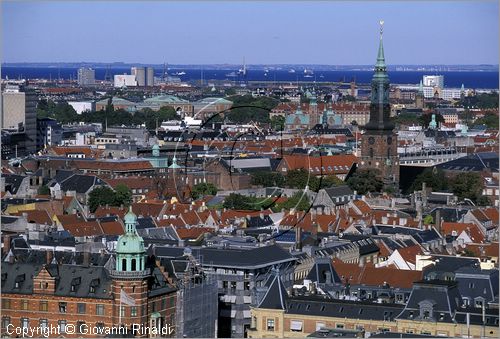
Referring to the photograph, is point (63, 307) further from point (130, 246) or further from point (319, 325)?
point (319, 325)

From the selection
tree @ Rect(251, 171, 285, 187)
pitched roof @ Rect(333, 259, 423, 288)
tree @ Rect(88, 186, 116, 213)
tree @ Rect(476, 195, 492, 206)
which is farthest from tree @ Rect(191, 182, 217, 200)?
pitched roof @ Rect(333, 259, 423, 288)

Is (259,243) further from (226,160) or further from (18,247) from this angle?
(226,160)

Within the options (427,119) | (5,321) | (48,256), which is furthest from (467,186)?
(427,119)

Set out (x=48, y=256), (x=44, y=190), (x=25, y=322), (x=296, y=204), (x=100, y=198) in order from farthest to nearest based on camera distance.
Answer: (x=44, y=190) < (x=100, y=198) < (x=296, y=204) < (x=48, y=256) < (x=25, y=322)

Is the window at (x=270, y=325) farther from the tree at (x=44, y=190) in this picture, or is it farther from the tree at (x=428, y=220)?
the tree at (x=44, y=190)

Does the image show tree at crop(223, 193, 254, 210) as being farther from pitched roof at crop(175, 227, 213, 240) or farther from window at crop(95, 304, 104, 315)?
window at crop(95, 304, 104, 315)
